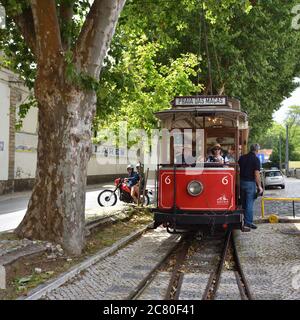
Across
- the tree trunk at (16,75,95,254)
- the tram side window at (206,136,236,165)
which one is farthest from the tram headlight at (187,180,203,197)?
the tree trunk at (16,75,95,254)

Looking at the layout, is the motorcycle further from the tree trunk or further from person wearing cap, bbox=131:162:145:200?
the tree trunk

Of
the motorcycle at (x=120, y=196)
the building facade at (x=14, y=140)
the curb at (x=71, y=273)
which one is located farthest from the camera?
the building facade at (x=14, y=140)

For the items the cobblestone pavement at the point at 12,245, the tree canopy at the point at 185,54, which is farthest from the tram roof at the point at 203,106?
the cobblestone pavement at the point at 12,245

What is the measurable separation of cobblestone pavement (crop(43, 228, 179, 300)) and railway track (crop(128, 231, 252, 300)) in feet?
0.67

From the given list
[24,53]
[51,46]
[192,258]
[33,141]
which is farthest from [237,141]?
[33,141]

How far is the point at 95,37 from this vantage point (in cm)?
978

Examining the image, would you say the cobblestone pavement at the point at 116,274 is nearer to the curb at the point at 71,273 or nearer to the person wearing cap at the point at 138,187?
the curb at the point at 71,273

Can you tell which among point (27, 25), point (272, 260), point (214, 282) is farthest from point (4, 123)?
point (214, 282)

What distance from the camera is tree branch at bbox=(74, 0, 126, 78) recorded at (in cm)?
977

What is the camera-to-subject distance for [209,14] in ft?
56.8

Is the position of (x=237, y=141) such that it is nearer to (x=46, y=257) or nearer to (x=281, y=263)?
(x=281, y=263)

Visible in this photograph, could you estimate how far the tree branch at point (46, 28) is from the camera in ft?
31.1

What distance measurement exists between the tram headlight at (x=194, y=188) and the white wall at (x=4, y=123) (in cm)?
1750
